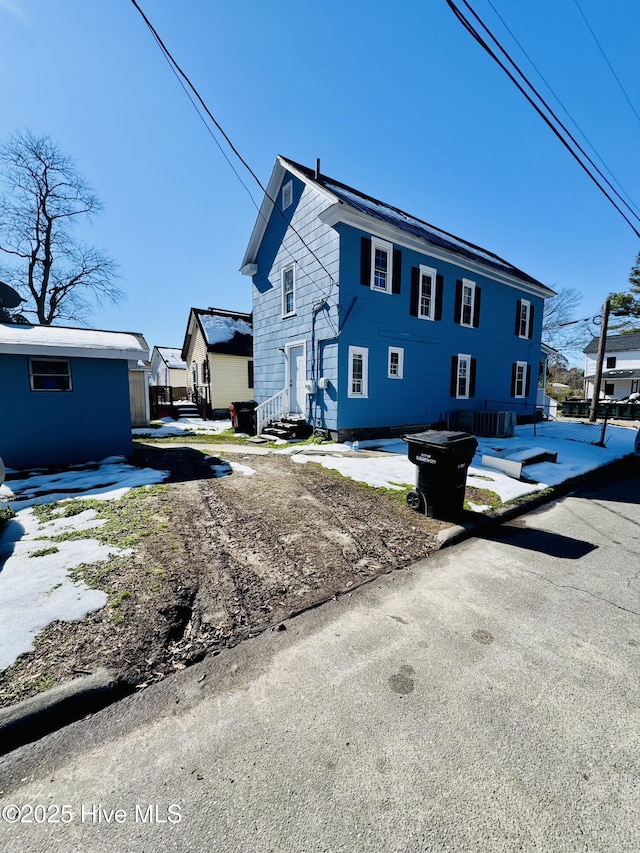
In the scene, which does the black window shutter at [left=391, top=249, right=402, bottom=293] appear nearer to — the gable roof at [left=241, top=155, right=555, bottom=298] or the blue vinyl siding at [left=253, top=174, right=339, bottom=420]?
the gable roof at [left=241, top=155, right=555, bottom=298]

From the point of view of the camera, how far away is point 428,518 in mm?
4867

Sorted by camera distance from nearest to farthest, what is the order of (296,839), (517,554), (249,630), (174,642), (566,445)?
(296,839) < (174,642) < (249,630) < (517,554) < (566,445)

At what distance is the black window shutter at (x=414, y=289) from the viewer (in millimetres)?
11766

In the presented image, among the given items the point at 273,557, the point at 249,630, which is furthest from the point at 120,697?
the point at 273,557

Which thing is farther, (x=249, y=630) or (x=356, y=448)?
(x=356, y=448)

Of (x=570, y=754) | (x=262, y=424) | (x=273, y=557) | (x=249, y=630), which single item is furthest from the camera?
(x=262, y=424)

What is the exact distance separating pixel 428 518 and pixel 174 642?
347cm

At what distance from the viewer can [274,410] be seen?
13.0m

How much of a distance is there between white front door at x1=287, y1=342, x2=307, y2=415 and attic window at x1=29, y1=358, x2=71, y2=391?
255 inches

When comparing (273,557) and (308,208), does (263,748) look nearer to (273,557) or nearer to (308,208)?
(273,557)

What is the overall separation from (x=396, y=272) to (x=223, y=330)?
11.5m

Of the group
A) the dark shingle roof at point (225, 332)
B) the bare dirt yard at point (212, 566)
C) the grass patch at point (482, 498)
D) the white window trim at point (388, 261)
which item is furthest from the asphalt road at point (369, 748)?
the dark shingle roof at point (225, 332)

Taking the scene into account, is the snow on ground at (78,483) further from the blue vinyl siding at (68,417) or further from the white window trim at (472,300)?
the white window trim at (472,300)

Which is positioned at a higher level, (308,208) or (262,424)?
(308,208)
